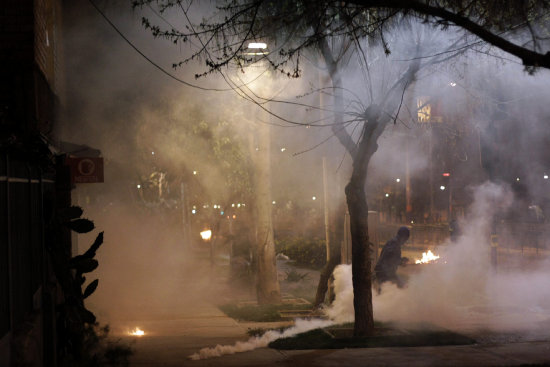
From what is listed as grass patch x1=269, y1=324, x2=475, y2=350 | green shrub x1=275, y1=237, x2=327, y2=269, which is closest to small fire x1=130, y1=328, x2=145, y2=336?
grass patch x1=269, y1=324, x2=475, y2=350

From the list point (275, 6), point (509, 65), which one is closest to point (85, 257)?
point (275, 6)

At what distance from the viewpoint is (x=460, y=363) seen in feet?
21.5

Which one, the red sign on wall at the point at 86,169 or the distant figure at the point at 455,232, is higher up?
the red sign on wall at the point at 86,169

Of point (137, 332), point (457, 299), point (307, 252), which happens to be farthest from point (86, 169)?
point (307, 252)

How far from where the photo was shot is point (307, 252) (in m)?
20.4

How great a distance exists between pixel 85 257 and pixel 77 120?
42.3 feet

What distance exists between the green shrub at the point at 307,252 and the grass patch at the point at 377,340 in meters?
10.8

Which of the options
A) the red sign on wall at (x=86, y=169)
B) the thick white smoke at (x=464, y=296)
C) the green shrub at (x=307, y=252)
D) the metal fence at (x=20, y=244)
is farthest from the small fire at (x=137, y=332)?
the green shrub at (x=307, y=252)

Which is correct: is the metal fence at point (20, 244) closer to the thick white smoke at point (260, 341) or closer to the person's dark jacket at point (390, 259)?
the thick white smoke at point (260, 341)

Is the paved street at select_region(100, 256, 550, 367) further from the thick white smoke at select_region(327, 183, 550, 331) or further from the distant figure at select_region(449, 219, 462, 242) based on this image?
the distant figure at select_region(449, 219, 462, 242)

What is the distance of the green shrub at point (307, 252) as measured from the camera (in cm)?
1973

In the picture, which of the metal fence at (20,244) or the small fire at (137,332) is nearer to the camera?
the metal fence at (20,244)

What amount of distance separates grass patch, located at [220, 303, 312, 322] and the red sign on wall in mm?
3765

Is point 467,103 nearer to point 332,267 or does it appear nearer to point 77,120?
point 332,267
